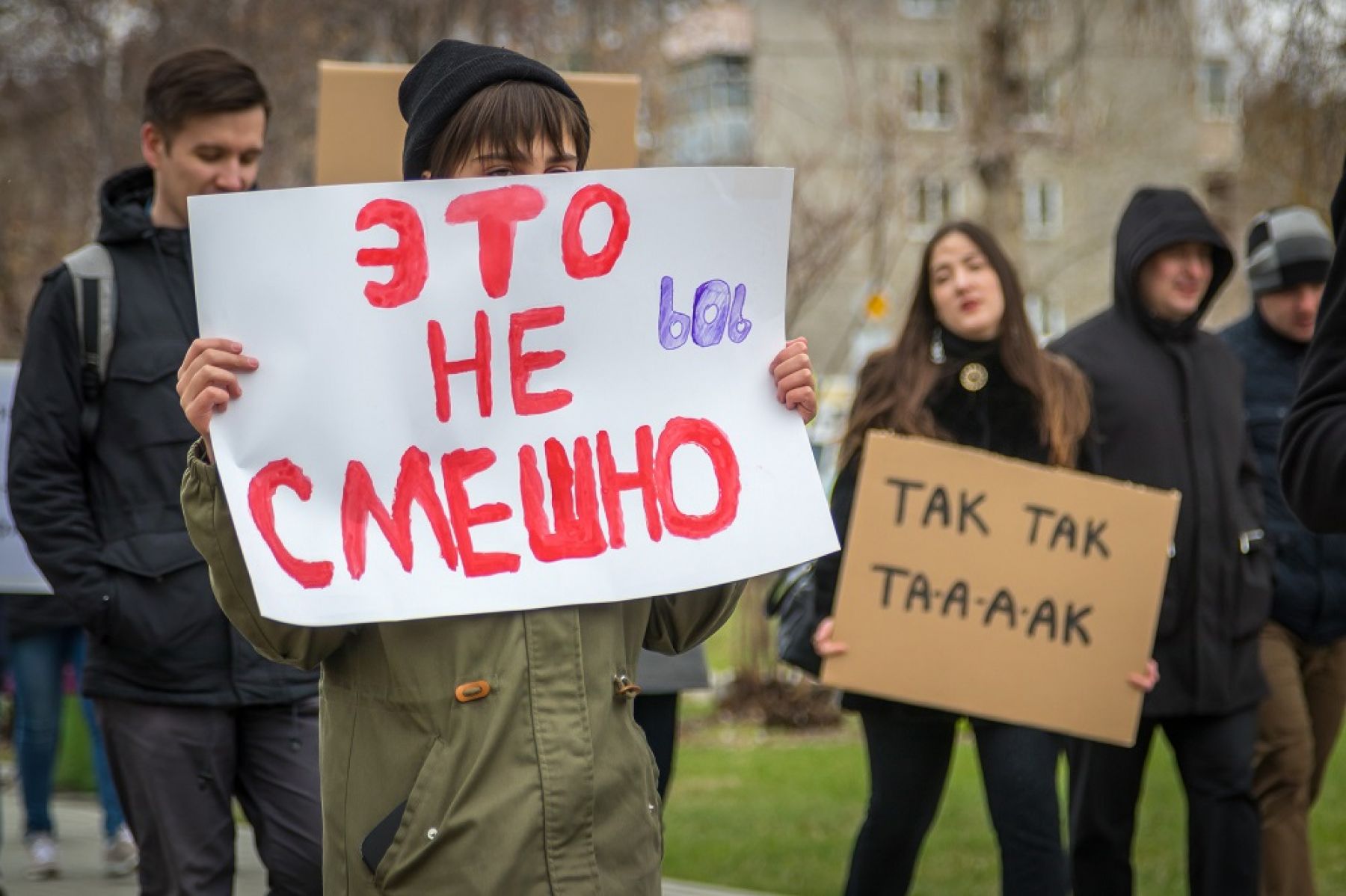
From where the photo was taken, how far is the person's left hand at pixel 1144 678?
4.83 meters

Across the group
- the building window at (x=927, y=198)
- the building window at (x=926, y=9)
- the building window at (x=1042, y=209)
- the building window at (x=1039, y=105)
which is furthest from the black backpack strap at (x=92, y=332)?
the building window at (x=1042, y=209)

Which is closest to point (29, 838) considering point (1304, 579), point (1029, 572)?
point (1029, 572)

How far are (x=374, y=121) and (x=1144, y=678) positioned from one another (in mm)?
2408

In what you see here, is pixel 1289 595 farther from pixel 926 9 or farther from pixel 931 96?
pixel 926 9

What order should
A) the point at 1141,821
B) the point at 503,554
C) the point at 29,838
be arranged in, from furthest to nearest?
1. the point at 1141,821
2. the point at 29,838
3. the point at 503,554

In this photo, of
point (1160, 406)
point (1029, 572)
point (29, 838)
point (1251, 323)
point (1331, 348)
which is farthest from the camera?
point (29, 838)

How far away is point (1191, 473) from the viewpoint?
523cm

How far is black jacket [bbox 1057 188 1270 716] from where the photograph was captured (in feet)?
16.8

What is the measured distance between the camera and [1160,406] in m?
5.25

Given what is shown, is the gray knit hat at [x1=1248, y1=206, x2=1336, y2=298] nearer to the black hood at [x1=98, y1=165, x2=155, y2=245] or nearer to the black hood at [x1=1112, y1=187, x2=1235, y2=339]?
the black hood at [x1=1112, y1=187, x2=1235, y2=339]

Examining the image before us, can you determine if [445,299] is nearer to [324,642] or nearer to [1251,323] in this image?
[324,642]

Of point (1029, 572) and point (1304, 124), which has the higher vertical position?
point (1304, 124)

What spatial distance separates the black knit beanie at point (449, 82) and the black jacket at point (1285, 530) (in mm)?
3400

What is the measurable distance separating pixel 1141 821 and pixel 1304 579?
3.07 m
